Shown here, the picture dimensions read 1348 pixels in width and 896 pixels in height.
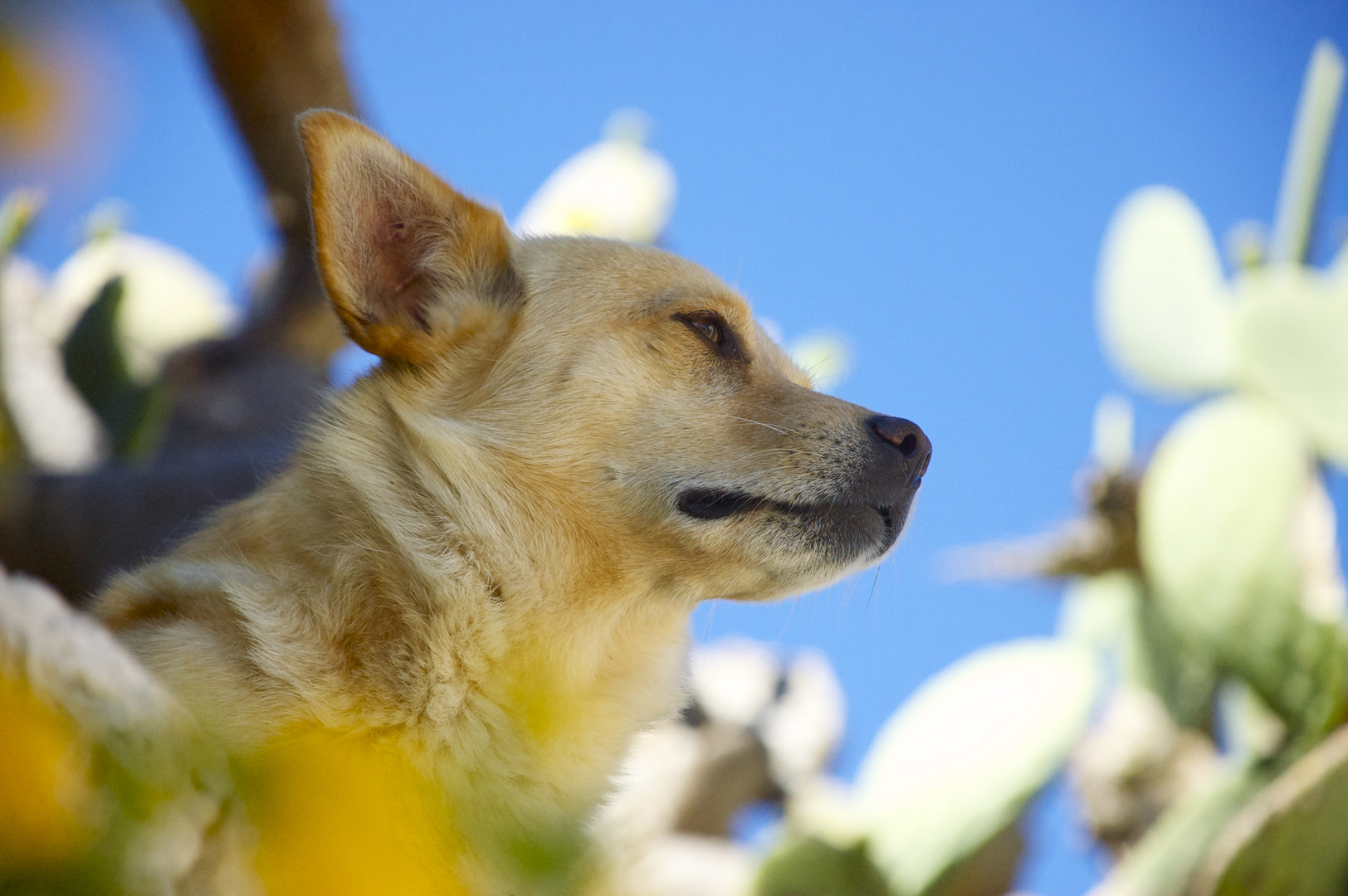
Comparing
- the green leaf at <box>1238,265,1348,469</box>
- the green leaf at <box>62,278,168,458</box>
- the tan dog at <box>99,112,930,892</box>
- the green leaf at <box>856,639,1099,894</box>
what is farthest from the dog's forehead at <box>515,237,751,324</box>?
the green leaf at <box>62,278,168,458</box>

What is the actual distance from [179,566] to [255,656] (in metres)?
0.30

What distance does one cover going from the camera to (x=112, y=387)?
183 inches

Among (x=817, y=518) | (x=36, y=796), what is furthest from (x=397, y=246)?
(x=36, y=796)

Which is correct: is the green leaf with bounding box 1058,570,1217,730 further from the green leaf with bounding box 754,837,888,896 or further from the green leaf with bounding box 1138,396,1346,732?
the green leaf with bounding box 754,837,888,896

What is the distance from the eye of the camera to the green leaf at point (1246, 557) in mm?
3717

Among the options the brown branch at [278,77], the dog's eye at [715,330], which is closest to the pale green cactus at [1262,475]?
the dog's eye at [715,330]

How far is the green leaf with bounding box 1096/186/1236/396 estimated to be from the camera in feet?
14.9

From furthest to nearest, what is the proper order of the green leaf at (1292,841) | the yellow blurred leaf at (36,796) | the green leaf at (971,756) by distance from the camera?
the green leaf at (971,756), the green leaf at (1292,841), the yellow blurred leaf at (36,796)

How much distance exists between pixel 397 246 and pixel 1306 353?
3461 mm

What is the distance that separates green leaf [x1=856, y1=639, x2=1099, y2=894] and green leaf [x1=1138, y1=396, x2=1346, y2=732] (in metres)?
0.49

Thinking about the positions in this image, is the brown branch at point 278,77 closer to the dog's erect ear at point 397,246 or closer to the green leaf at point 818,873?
the dog's erect ear at point 397,246

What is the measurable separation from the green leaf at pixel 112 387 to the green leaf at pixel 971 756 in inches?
133

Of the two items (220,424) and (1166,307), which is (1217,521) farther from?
(220,424)

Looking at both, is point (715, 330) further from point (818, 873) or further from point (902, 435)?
point (818, 873)
